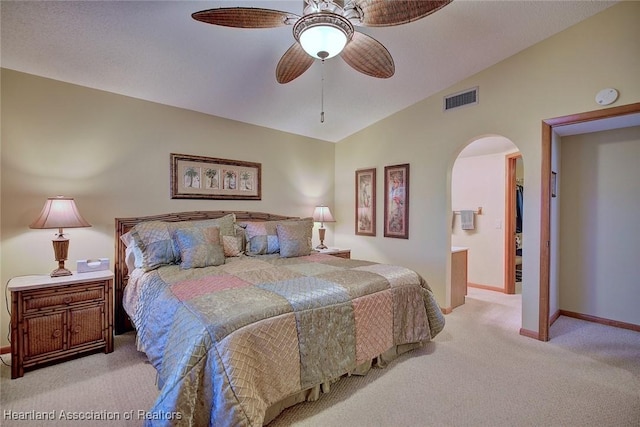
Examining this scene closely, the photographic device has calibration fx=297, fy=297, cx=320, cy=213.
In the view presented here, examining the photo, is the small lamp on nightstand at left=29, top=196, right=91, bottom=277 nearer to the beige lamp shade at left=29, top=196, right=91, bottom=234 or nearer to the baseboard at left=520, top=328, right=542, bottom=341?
the beige lamp shade at left=29, top=196, right=91, bottom=234

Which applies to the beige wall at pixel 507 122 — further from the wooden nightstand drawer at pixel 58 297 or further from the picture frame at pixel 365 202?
the wooden nightstand drawer at pixel 58 297

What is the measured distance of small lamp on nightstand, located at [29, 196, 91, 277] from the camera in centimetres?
242

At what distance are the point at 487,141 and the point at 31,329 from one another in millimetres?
5349

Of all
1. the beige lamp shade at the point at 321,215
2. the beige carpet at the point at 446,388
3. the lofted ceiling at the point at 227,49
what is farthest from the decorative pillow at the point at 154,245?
the beige lamp shade at the point at 321,215

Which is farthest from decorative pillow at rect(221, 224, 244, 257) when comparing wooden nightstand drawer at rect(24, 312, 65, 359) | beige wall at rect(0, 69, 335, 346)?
wooden nightstand drawer at rect(24, 312, 65, 359)

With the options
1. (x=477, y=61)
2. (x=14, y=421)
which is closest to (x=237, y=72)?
(x=477, y=61)

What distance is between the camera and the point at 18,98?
2586 mm

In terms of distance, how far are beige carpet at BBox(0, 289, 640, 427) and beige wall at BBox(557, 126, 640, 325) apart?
25.8 inches

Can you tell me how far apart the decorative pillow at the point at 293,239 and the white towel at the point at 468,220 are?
9.38ft

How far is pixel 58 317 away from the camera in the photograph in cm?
239

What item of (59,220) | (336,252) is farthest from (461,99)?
(59,220)

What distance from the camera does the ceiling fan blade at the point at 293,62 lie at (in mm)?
2191

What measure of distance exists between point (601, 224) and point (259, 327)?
4.11 meters

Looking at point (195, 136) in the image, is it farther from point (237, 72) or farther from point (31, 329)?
point (31, 329)
